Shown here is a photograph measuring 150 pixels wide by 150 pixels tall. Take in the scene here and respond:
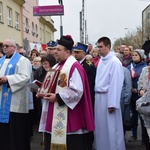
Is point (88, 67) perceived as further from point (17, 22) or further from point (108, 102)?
point (17, 22)

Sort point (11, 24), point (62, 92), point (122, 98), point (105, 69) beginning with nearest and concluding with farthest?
point (62, 92) → point (105, 69) → point (122, 98) → point (11, 24)

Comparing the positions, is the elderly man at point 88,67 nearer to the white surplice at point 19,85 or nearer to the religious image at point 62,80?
the white surplice at point 19,85

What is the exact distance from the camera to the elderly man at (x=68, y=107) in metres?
4.05

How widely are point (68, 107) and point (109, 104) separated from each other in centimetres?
117

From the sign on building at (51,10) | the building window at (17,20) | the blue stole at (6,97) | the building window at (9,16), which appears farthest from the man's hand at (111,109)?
the building window at (17,20)

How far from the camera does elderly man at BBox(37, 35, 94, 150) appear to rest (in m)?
4.05

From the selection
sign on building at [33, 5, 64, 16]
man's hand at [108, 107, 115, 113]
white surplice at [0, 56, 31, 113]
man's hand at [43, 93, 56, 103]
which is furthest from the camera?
sign on building at [33, 5, 64, 16]

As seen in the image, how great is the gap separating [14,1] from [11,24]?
2330 millimetres

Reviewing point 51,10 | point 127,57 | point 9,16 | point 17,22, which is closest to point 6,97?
point 127,57

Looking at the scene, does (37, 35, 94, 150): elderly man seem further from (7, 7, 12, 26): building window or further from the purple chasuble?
(7, 7, 12, 26): building window

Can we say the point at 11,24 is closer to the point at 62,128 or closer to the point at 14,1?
the point at 14,1

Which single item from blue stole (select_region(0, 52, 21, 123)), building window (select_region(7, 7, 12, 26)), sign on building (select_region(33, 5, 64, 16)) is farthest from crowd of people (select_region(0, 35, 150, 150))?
building window (select_region(7, 7, 12, 26))

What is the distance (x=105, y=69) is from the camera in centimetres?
522

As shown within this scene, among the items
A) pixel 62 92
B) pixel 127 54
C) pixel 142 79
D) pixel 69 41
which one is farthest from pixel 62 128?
pixel 127 54
